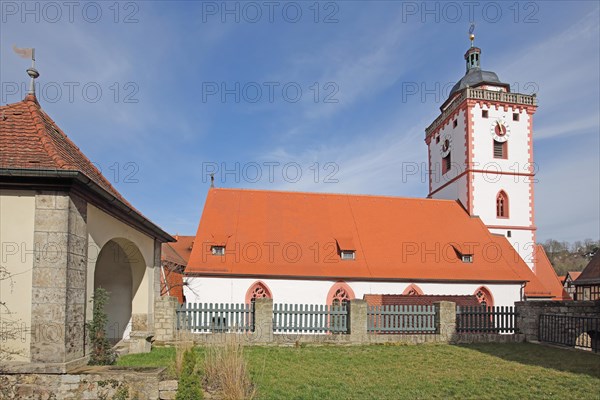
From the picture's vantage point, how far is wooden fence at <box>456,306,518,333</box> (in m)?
14.4

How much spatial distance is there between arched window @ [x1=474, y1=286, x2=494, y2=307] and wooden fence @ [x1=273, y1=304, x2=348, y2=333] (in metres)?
8.81

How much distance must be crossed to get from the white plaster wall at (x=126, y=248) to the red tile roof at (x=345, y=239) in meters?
5.47

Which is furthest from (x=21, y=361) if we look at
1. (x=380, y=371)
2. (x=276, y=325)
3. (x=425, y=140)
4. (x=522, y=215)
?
(x=425, y=140)

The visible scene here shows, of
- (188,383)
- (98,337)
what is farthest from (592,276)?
(98,337)

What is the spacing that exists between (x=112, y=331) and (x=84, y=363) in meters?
4.01

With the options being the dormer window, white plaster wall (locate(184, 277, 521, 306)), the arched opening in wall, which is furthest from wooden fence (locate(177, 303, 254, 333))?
the dormer window

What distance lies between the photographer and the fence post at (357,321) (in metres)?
13.3

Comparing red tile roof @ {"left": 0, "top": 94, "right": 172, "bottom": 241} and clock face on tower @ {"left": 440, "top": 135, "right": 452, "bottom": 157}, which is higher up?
clock face on tower @ {"left": 440, "top": 135, "right": 452, "bottom": 157}

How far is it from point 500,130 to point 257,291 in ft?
56.7

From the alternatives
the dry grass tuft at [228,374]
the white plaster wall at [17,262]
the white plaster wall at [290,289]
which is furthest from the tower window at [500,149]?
the white plaster wall at [17,262]

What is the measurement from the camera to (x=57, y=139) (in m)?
8.70

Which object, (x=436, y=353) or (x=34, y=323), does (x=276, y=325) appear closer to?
(x=436, y=353)

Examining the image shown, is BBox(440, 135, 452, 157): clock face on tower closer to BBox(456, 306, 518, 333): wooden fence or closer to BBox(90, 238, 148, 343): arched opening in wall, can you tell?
BBox(456, 306, 518, 333): wooden fence

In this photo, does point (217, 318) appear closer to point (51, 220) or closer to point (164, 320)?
point (164, 320)
